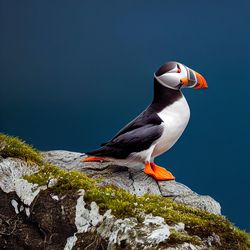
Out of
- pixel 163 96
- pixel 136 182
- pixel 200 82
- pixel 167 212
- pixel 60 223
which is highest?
pixel 200 82

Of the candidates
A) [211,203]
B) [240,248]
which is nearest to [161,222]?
[240,248]

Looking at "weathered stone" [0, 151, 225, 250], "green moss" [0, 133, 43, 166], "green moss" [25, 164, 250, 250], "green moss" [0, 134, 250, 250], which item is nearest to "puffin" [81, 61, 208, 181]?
"weathered stone" [0, 151, 225, 250]

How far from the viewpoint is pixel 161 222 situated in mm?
3598

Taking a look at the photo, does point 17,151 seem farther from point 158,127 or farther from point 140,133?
point 158,127

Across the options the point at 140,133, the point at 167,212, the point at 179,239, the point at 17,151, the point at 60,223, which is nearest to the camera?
the point at 179,239

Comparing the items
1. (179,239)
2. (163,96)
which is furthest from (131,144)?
(179,239)

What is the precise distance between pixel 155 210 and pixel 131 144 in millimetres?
1837

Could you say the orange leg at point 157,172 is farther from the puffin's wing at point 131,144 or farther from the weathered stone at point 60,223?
the weathered stone at point 60,223

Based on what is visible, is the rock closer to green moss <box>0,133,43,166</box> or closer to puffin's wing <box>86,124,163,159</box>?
puffin's wing <box>86,124,163,159</box>

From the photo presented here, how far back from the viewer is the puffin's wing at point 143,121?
18.5 ft

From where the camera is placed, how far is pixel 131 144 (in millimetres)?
5543

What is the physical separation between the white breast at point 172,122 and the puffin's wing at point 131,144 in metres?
0.08

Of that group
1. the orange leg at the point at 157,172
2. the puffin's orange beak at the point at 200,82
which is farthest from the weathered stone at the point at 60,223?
the puffin's orange beak at the point at 200,82

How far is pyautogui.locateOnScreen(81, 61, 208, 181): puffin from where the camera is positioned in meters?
5.56
